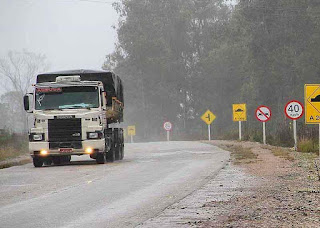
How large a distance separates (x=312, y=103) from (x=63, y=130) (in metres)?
8.26

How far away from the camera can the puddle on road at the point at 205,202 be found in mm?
9930

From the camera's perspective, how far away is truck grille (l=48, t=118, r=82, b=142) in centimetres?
2538

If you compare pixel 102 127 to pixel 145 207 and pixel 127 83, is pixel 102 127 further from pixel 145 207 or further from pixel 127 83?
pixel 127 83

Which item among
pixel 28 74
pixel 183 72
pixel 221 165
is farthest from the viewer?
pixel 28 74

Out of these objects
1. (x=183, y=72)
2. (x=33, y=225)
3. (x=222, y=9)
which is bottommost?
(x=33, y=225)

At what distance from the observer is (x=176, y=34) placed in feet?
301

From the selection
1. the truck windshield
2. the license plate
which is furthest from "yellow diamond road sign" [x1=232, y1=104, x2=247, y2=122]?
the license plate

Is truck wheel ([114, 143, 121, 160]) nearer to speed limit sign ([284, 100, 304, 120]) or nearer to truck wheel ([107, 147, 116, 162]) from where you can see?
truck wheel ([107, 147, 116, 162])

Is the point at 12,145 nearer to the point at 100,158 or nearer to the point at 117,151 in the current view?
the point at 117,151

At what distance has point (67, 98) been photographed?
25719mm

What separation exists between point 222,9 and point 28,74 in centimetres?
5697

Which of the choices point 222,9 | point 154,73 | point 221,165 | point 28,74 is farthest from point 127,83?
point 221,165

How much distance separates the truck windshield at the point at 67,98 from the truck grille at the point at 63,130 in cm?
56

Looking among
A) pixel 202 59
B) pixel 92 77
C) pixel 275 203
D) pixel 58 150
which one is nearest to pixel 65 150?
pixel 58 150
